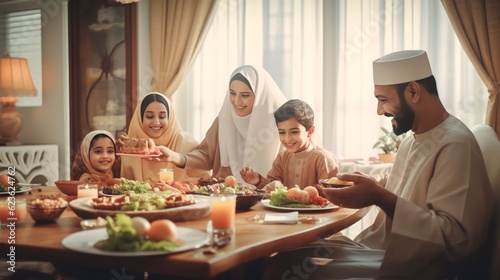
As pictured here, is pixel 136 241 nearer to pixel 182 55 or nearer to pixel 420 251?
pixel 420 251

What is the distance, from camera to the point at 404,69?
7.51ft

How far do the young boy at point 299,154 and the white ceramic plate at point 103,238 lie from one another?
1.51 metres

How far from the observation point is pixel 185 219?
2.03m

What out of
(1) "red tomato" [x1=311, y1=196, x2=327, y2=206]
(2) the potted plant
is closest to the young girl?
(1) "red tomato" [x1=311, y1=196, x2=327, y2=206]

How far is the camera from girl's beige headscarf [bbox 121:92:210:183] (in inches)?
154

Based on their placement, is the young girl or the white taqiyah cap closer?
the white taqiyah cap

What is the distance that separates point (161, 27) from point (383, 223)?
4323 mm

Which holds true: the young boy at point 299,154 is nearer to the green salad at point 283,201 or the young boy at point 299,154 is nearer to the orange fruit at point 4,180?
the green salad at point 283,201

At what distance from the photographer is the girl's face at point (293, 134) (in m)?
3.24

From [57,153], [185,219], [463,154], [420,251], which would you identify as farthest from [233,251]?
[57,153]

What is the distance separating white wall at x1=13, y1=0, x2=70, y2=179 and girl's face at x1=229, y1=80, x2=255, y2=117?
10.3ft

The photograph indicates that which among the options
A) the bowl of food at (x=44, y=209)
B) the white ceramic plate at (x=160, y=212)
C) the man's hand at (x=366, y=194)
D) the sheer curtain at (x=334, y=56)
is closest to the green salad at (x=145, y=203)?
the white ceramic plate at (x=160, y=212)

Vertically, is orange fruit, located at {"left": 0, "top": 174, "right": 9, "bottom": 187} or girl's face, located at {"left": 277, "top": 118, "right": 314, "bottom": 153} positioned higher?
girl's face, located at {"left": 277, "top": 118, "right": 314, "bottom": 153}

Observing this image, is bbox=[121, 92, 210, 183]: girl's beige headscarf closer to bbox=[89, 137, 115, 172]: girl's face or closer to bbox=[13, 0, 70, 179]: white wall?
bbox=[89, 137, 115, 172]: girl's face
